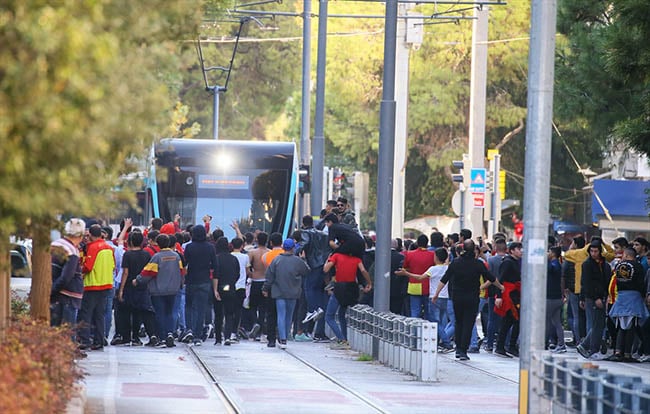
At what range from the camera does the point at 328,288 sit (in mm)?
22406

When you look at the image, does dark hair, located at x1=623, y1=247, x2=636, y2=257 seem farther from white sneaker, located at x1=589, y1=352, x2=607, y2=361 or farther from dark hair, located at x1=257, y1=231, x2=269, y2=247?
dark hair, located at x1=257, y1=231, x2=269, y2=247

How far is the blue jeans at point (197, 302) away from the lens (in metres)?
21.0

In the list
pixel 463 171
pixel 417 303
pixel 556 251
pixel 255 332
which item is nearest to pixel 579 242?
pixel 556 251

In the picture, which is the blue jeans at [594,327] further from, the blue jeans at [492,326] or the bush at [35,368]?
the bush at [35,368]

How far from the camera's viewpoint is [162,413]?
12852 mm

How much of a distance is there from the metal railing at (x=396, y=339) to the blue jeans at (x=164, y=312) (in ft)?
8.10

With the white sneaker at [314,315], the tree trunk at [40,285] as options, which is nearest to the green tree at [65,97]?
the tree trunk at [40,285]

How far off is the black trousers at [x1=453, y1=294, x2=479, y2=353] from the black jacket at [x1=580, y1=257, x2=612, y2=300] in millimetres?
2061

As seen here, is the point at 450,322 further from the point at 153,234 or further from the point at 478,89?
the point at 478,89

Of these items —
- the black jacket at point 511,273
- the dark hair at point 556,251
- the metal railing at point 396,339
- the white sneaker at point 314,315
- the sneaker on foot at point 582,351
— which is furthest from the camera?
the white sneaker at point 314,315

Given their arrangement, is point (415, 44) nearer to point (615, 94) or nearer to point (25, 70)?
point (615, 94)

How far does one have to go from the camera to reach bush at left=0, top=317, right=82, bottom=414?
882 centimetres

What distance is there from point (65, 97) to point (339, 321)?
1488 centimetres

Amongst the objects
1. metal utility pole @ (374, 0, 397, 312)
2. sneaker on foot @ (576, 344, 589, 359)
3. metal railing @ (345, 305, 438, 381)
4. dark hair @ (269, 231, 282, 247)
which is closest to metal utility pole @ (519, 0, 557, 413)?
metal railing @ (345, 305, 438, 381)
